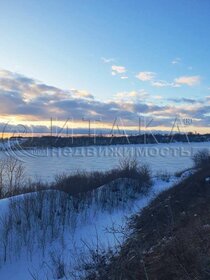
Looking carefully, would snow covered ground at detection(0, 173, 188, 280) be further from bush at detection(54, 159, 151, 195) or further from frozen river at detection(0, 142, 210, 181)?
frozen river at detection(0, 142, 210, 181)

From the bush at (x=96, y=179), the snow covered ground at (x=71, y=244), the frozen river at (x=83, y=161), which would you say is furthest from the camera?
the frozen river at (x=83, y=161)

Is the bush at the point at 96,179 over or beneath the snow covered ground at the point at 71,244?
over

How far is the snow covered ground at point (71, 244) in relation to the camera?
547 inches

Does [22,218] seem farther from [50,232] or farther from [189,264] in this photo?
[189,264]

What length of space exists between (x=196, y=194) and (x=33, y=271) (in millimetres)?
9526

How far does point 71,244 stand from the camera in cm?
1705

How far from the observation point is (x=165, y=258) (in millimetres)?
7898

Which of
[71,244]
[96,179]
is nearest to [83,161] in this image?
[96,179]

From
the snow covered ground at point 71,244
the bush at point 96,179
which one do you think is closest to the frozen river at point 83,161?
the bush at point 96,179

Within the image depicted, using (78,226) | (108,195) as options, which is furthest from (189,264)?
(108,195)

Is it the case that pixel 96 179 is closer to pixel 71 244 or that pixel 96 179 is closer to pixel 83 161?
pixel 71 244

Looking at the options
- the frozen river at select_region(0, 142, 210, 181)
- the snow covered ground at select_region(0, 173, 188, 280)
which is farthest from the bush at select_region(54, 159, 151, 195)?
the frozen river at select_region(0, 142, 210, 181)

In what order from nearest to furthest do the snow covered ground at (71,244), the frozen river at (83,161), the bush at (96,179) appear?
the snow covered ground at (71,244)
the bush at (96,179)
the frozen river at (83,161)

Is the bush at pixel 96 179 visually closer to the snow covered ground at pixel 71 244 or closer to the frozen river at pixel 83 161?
the snow covered ground at pixel 71 244
